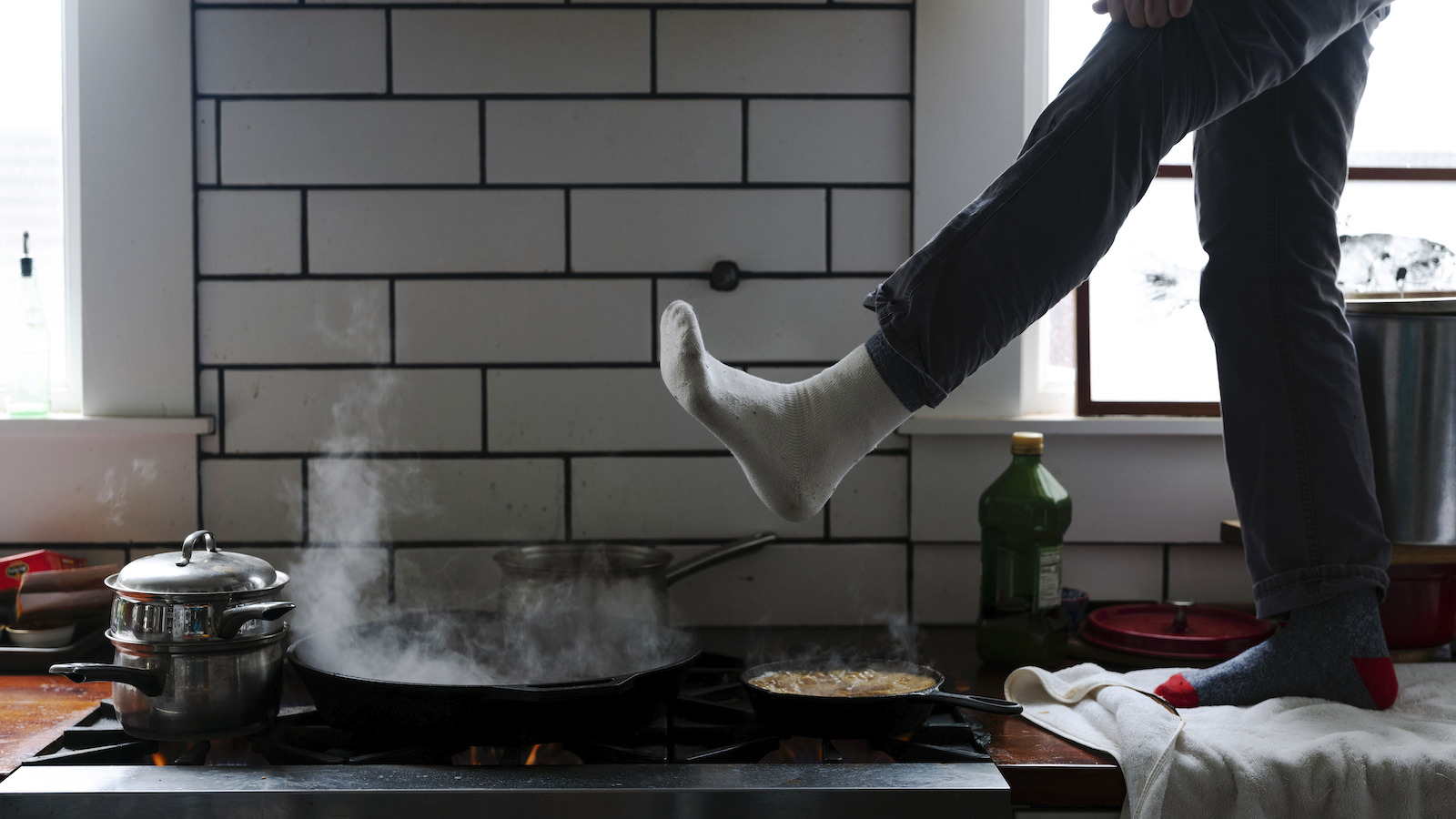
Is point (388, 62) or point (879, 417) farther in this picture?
point (388, 62)

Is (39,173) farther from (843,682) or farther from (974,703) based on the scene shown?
(974,703)

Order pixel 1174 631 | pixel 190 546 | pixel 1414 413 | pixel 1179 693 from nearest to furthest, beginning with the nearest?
1. pixel 190 546
2. pixel 1179 693
3. pixel 1414 413
4. pixel 1174 631

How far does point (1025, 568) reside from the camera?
130 centimetres

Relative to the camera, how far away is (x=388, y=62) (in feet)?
4.86

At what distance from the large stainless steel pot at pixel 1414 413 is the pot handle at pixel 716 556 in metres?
0.80

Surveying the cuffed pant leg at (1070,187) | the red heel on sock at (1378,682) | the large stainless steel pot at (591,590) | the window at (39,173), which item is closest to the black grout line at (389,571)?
the large stainless steel pot at (591,590)

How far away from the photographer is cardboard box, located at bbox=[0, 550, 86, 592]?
52.7 inches

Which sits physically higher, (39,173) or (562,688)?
(39,173)

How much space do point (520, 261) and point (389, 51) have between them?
0.37 m

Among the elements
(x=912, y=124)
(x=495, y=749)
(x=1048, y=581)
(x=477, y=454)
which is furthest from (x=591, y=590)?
(x=912, y=124)

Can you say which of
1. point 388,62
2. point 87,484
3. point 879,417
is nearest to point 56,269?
point 87,484

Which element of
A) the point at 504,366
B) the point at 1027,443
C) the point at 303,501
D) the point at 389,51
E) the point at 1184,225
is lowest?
the point at 303,501

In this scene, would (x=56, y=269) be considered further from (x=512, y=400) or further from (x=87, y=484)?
(x=512, y=400)

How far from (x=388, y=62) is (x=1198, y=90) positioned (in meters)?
1.11
